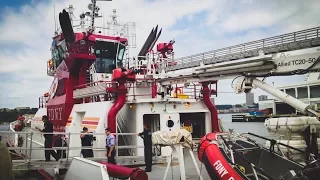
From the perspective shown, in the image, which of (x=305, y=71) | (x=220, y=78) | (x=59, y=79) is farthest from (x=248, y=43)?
(x=59, y=79)

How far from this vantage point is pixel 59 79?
621 inches

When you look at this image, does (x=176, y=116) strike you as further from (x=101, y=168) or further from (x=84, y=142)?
(x=101, y=168)

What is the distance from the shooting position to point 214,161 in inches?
249

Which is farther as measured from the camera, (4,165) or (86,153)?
(86,153)

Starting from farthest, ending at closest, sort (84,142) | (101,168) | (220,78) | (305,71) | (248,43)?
(84,142), (220,78), (248,43), (305,71), (101,168)

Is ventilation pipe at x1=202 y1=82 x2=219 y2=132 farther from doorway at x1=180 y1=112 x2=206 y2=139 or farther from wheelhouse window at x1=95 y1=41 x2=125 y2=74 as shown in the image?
wheelhouse window at x1=95 y1=41 x2=125 y2=74

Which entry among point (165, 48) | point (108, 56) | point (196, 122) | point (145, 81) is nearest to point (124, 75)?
point (145, 81)

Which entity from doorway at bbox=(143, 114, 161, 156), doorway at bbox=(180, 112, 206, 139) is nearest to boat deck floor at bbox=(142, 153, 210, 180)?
doorway at bbox=(143, 114, 161, 156)

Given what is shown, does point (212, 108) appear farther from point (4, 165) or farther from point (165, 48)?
point (4, 165)

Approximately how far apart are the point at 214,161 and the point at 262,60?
103 inches

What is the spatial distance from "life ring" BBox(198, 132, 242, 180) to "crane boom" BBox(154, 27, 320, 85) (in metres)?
1.93

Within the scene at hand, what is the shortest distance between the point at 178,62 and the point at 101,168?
19.6ft

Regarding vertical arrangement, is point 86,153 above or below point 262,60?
below

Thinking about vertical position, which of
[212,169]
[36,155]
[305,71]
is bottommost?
[36,155]
